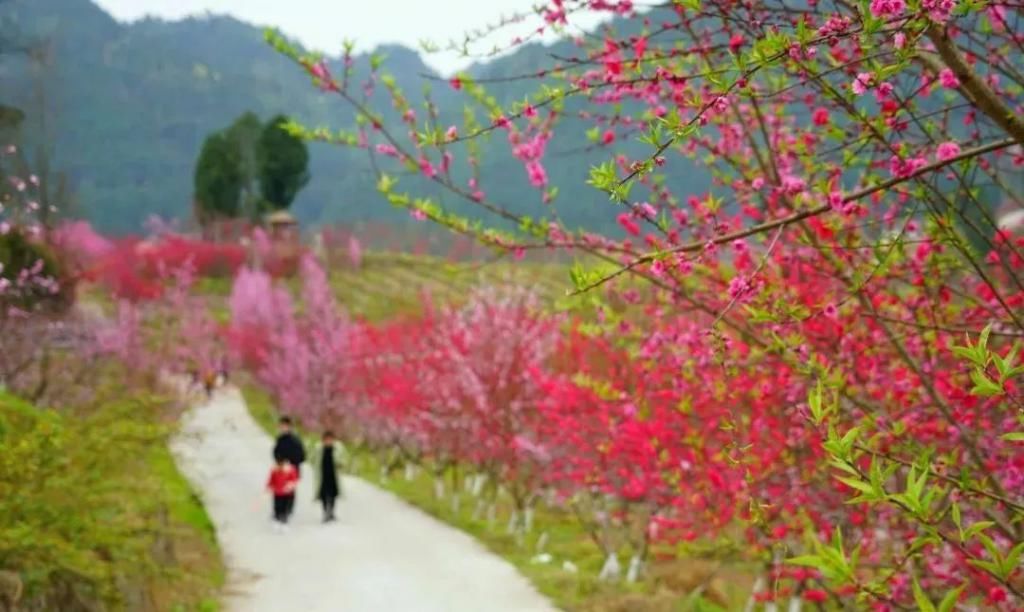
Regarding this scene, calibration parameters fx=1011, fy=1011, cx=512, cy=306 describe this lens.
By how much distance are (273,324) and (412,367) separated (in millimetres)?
11002

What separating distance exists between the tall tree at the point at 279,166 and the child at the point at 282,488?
57.9 meters

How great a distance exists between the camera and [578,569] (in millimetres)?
12867

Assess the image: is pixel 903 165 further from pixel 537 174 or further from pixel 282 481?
pixel 282 481

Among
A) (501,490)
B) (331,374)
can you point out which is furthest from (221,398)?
(501,490)

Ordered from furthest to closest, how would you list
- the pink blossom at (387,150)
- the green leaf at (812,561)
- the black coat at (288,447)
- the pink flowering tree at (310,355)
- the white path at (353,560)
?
the pink flowering tree at (310,355) → the black coat at (288,447) → the white path at (353,560) → the pink blossom at (387,150) → the green leaf at (812,561)

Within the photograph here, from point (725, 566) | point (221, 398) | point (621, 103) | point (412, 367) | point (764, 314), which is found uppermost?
point (621, 103)

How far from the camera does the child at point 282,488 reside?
14.8m

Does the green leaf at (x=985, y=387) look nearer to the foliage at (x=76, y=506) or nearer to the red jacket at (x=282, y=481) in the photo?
the foliage at (x=76, y=506)

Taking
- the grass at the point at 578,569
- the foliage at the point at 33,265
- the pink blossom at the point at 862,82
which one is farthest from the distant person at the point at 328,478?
the pink blossom at the point at 862,82

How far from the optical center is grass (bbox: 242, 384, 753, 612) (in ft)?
32.2

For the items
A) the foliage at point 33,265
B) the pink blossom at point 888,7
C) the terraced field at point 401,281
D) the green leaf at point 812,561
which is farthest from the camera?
the terraced field at point 401,281

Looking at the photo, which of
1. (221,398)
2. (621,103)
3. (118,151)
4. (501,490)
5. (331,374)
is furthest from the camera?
(118,151)

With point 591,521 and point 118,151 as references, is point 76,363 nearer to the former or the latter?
point 591,521

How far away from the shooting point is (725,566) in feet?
46.1
